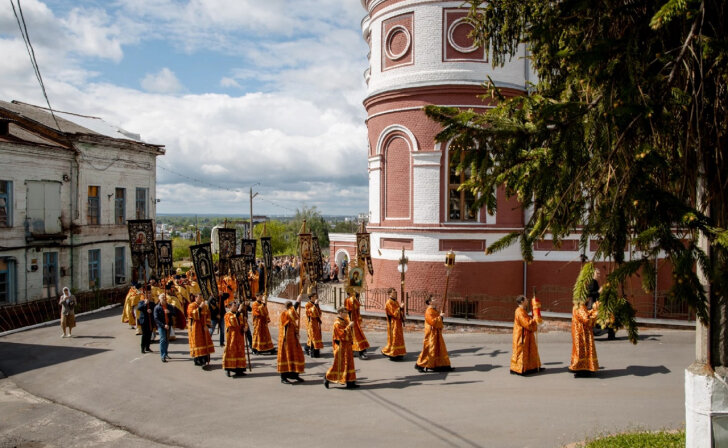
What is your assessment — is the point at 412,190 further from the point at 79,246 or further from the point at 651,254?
the point at 79,246

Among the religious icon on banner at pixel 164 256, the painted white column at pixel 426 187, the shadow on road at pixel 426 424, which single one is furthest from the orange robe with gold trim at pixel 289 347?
the painted white column at pixel 426 187

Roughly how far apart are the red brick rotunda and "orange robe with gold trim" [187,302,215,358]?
7.12 metres

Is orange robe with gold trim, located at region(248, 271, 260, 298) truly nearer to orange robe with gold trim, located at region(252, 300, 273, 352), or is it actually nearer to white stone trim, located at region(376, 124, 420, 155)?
orange robe with gold trim, located at region(252, 300, 273, 352)

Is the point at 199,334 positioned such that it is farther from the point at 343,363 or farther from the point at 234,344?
the point at 343,363

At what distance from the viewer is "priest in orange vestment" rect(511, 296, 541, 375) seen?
459 inches

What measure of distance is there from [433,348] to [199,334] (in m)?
5.51

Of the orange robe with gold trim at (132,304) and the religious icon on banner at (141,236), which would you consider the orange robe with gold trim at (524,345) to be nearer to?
the religious icon on banner at (141,236)

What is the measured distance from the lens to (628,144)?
564 centimetres

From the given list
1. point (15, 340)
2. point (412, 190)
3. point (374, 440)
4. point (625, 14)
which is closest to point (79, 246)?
point (15, 340)

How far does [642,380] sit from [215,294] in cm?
1003

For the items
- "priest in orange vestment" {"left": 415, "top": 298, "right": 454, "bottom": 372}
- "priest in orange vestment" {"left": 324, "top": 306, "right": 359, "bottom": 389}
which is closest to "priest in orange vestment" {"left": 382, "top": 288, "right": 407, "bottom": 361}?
"priest in orange vestment" {"left": 415, "top": 298, "right": 454, "bottom": 372}

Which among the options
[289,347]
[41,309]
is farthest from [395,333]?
[41,309]

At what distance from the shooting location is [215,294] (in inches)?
568

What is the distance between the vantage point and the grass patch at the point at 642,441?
7180 mm
